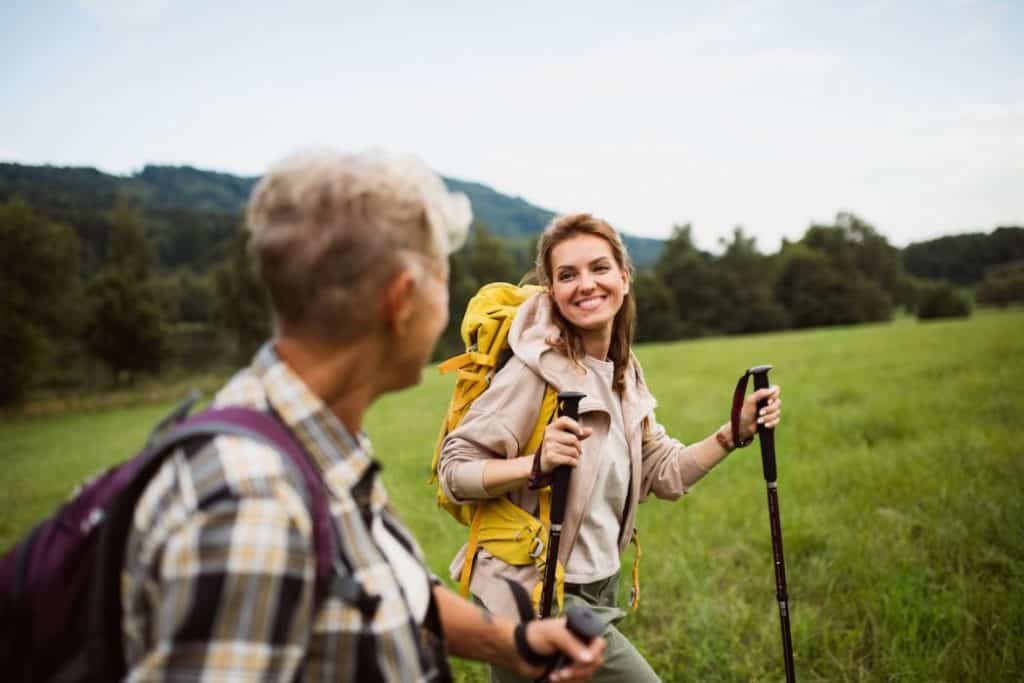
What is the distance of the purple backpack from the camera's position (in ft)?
3.84

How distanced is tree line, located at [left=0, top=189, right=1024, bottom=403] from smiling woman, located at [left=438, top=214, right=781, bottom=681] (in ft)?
107

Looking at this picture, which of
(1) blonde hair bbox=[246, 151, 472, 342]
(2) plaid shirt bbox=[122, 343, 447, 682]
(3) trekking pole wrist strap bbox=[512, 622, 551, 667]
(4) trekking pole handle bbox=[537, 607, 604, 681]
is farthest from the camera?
(3) trekking pole wrist strap bbox=[512, 622, 551, 667]

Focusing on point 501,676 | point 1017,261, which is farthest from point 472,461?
point 1017,261

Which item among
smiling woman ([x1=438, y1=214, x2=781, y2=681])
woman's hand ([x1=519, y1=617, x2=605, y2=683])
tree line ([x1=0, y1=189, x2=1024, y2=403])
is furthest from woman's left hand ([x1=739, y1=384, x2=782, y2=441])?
tree line ([x1=0, y1=189, x2=1024, y2=403])

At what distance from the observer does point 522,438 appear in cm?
295

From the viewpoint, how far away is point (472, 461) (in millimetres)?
2803

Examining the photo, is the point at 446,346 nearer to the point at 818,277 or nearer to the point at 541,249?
the point at 818,277

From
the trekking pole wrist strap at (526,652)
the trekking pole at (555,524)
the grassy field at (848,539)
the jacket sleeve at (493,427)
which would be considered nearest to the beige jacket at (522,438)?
the jacket sleeve at (493,427)

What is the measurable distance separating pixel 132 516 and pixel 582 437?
6.00 ft

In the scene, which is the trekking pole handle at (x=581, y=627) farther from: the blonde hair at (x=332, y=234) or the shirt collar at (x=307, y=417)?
the blonde hair at (x=332, y=234)

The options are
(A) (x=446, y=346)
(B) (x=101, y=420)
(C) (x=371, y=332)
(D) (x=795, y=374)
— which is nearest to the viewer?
(C) (x=371, y=332)

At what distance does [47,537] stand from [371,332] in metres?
0.79

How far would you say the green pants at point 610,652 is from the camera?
2682 mm

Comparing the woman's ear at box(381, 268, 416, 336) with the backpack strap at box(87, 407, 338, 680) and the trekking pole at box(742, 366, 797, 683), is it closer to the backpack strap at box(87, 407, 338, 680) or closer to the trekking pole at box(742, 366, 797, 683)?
the backpack strap at box(87, 407, 338, 680)
